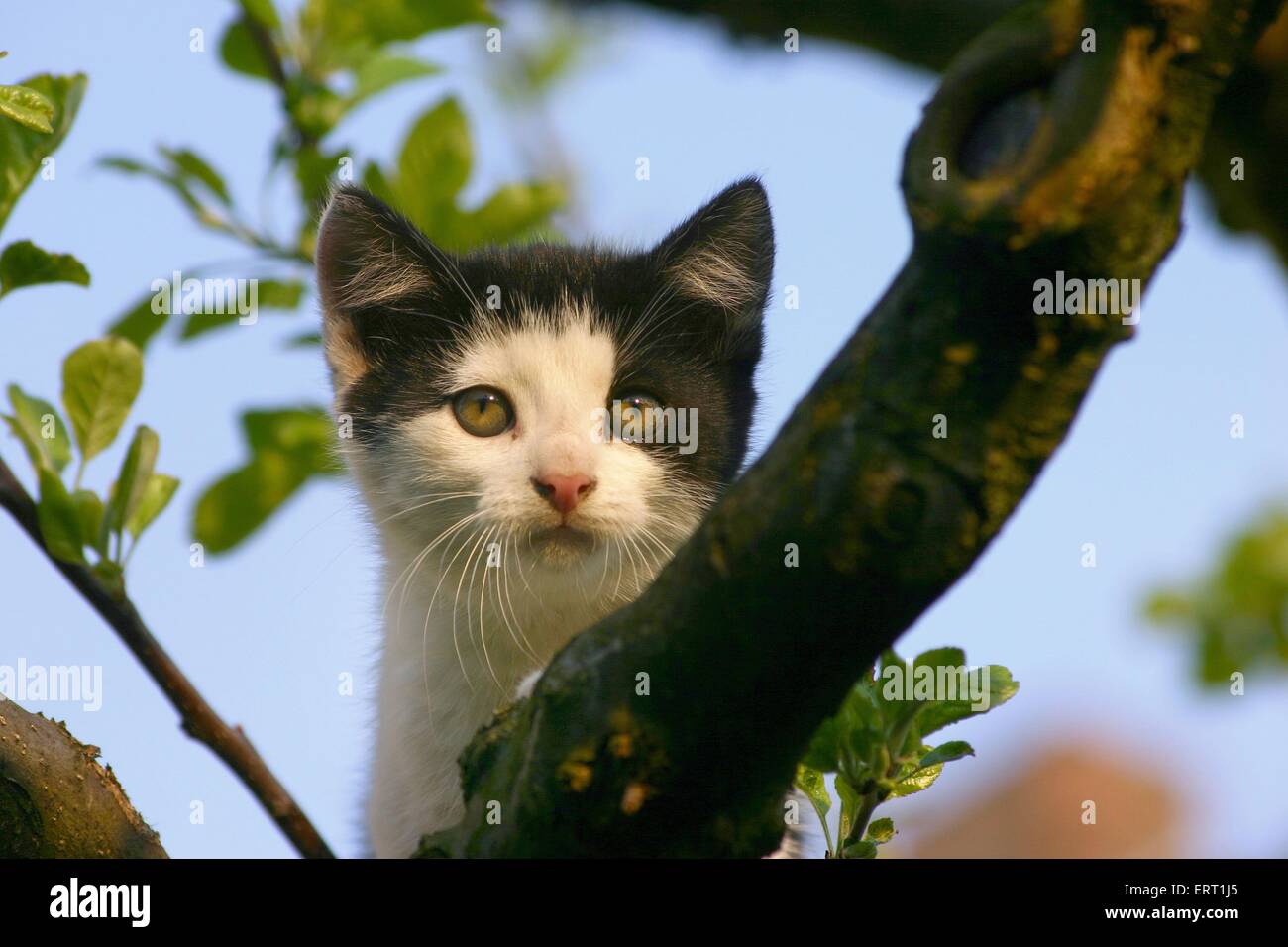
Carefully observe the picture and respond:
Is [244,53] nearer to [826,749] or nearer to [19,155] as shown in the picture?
[19,155]

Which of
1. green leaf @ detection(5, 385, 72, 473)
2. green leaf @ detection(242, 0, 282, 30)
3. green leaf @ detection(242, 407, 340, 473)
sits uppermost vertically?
green leaf @ detection(242, 0, 282, 30)

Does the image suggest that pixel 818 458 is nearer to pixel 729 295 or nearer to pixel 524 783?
pixel 524 783

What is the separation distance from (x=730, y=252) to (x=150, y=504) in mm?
1969

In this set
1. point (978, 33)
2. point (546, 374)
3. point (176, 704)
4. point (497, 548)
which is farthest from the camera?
point (546, 374)

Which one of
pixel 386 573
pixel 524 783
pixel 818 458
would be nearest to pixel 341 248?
→ pixel 386 573

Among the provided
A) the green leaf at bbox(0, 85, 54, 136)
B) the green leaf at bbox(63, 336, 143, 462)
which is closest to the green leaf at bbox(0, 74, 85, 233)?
the green leaf at bbox(0, 85, 54, 136)

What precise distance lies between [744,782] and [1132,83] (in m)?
0.97

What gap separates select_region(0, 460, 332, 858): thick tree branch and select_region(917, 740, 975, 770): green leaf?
1177 mm

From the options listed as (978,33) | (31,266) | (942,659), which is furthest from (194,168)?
(942,659)

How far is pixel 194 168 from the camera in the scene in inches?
146

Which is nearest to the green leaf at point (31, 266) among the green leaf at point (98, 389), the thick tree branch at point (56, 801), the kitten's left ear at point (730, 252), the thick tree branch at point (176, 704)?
the green leaf at point (98, 389)

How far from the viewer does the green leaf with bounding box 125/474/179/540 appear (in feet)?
7.86

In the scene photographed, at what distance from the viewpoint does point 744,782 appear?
1707 millimetres

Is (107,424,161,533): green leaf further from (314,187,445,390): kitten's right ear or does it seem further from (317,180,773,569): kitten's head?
(314,187,445,390): kitten's right ear
